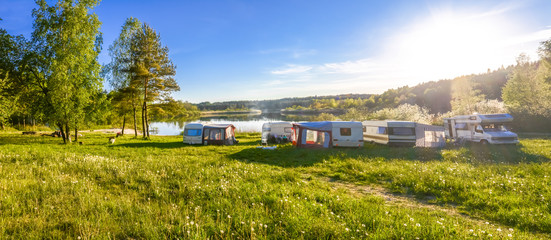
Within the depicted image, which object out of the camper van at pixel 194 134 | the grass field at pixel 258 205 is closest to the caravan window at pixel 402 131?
the grass field at pixel 258 205

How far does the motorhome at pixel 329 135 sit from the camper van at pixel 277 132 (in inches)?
169

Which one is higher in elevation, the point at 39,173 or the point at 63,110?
the point at 63,110

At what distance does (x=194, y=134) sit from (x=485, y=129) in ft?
84.1

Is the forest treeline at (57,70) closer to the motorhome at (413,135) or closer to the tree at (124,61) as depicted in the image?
the tree at (124,61)

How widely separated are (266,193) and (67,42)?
2218 cm

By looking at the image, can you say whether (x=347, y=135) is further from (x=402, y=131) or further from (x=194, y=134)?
(x=194, y=134)

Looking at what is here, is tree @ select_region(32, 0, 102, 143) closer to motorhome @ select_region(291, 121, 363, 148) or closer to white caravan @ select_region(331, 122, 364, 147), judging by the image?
motorhome @ select_region(291, 121, 363, 148)

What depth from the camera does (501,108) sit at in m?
34.8

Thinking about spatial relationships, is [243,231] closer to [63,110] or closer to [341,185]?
[341,185]

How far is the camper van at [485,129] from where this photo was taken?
1773 cm

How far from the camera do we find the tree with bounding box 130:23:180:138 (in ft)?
82.3

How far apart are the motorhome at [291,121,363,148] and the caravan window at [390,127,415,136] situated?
3.01 metres

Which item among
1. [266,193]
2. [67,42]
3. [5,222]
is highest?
[67,42]

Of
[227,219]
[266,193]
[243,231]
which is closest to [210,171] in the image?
[266,193]
